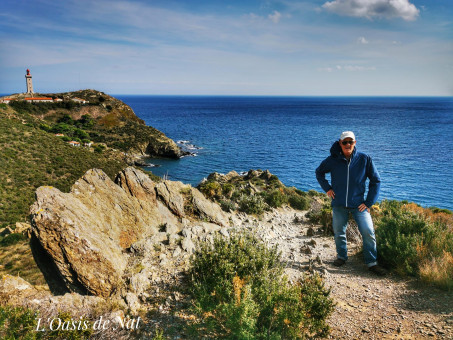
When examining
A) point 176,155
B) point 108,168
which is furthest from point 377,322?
point 176,155

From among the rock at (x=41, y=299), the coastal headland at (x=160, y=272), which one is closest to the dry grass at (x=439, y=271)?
the coastal headland at (x=160, y=272)

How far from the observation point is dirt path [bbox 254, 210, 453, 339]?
13.1 feet

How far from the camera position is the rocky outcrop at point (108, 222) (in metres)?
4.71

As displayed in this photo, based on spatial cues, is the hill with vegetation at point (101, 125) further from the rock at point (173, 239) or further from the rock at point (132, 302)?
the rock at point (132, 302)

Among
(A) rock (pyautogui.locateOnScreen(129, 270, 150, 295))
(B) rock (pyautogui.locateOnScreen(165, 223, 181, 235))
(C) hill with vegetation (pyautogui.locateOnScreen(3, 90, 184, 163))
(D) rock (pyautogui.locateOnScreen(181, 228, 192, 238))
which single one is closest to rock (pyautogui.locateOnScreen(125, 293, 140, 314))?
(A) rock (pyautogui.locateOnScreen(129, 270, 150, 295))

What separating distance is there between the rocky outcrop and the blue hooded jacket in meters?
3.62

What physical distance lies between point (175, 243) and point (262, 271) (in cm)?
286

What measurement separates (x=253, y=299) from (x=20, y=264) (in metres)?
8.50

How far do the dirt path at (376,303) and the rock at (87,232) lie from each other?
369 centimetres

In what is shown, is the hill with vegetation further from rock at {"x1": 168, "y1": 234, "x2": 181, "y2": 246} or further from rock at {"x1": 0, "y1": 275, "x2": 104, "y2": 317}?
rock at {"x1": 0, "y1": 275, "x2": 104, "y2": 317}

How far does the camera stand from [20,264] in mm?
8812

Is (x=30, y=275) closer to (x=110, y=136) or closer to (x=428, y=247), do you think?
(x=428, y=247)

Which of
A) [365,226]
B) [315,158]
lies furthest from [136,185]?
[315,158]

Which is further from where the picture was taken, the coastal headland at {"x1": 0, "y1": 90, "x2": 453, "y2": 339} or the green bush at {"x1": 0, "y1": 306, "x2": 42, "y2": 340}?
the coastal headland at {"x1": 0, "y1": 90, "x2": 453, "y2": 339}
